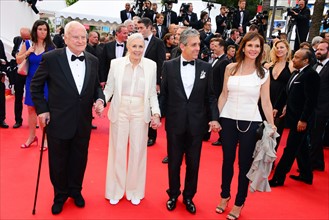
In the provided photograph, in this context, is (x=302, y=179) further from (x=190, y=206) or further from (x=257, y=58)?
(x=257, y=58)

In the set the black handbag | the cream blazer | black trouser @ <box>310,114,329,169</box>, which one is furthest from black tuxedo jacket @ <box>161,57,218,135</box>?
black trouser @ <box>310,114,329,169</box>

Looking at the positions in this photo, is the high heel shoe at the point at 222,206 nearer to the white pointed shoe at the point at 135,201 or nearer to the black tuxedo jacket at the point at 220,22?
the white pointed shoe at the point at 135,201

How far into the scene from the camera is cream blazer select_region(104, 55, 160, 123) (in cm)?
326

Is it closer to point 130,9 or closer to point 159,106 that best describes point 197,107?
point 159,106

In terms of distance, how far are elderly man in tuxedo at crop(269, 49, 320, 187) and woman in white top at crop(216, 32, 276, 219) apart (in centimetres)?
96

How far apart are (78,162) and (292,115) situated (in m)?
2.63

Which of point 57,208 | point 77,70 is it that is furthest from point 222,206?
point 77,70

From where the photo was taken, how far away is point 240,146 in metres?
3.24

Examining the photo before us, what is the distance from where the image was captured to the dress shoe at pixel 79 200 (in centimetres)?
337

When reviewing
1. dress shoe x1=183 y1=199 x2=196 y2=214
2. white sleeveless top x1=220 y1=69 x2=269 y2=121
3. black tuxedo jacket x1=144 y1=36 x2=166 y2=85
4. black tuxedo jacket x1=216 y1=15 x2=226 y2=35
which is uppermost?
black tuxedo jacket x1=216 y1=15 x2=226 y2=35

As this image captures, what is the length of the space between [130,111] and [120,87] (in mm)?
260

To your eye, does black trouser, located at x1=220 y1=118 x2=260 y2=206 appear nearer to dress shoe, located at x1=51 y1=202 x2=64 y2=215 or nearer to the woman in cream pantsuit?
the woman in cream pantsuit

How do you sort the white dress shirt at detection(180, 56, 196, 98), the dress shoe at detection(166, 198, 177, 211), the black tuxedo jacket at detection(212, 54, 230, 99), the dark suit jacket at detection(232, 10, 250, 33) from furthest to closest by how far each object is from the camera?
the dark suit jacket at detection(232, 10, 250, 33), the black tuxedo jacket at detection(212, 54, 230, 99), the dress shoe at detection(166, 198, 177, 211), the white dress shirt at detection(180, 56, 196, 98)

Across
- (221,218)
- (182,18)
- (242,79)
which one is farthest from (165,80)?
(182,18)
